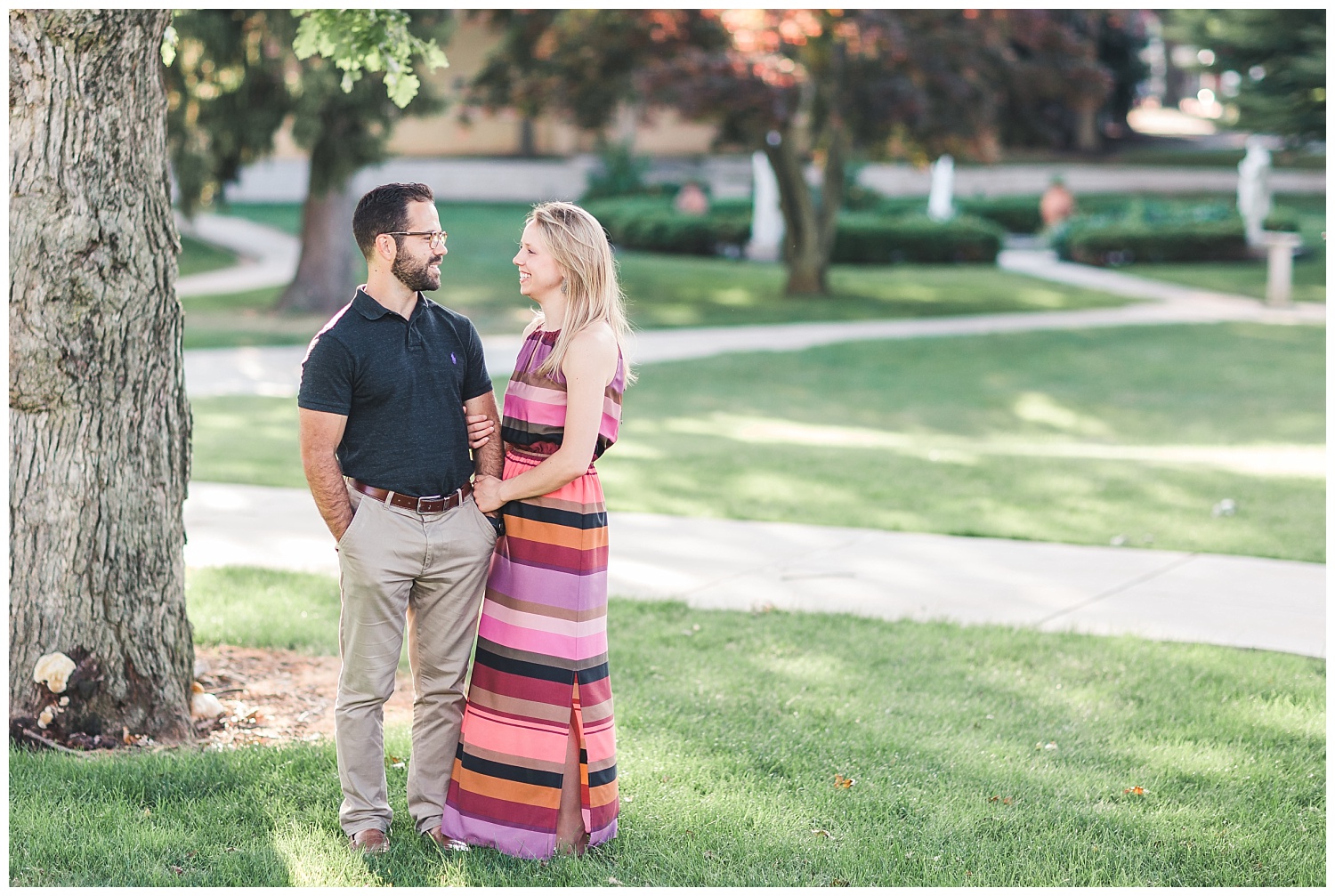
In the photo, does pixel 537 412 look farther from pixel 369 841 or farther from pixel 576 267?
pixel 369 841

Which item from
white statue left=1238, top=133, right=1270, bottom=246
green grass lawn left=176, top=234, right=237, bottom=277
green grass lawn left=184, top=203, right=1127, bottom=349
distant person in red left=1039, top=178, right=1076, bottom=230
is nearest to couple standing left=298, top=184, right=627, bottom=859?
green grass lawn left=184, top=203, right=1127, bottom=349

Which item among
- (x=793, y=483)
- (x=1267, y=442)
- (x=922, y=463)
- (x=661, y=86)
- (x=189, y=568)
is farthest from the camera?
(x=661, y=86)

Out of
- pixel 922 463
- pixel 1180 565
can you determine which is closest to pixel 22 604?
pixel 1180 565

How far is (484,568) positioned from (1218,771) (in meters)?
2.38

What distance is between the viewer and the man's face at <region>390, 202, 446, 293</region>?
3545 mm

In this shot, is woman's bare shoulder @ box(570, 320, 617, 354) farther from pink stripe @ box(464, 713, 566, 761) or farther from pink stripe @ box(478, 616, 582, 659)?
pink stripe @ box(464, 713, 566, 761)

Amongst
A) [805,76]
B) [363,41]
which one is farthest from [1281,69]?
[363,41]

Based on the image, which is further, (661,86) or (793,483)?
(661,86)

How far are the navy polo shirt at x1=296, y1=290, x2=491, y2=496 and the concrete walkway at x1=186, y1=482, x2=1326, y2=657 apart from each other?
2.76 m

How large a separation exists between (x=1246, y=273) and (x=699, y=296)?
11.5 metres

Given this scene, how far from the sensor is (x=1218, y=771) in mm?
4320

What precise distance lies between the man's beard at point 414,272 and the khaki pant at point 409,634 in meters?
0.57

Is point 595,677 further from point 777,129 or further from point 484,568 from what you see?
point 777,129

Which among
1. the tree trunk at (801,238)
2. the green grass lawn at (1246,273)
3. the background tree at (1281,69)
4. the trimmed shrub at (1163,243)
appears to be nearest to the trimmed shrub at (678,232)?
the tree trunk at (801,238)
